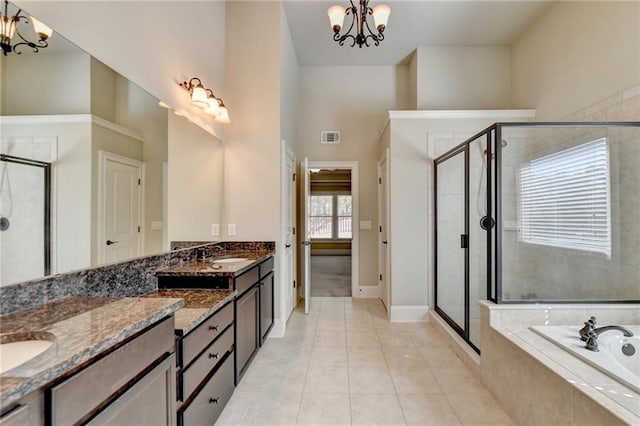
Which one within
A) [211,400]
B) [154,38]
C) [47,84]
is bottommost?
[211,400]

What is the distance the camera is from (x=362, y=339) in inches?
121

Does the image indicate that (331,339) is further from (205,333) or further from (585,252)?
(585,252)

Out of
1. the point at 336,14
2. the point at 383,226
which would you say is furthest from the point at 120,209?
the point at 383,226

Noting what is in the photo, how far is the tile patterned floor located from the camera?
1.88 meters

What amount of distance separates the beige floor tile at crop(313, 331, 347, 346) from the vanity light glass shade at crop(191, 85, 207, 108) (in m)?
2.53

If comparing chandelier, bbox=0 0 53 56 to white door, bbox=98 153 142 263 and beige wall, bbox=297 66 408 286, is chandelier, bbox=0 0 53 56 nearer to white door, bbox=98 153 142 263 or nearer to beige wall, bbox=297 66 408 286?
white door, bbox=98 153 142 263

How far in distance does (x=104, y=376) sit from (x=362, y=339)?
2.56 meters

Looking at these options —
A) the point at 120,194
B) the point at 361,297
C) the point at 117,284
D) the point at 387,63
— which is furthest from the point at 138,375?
the point at 387,63

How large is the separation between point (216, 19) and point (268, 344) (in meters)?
3.40

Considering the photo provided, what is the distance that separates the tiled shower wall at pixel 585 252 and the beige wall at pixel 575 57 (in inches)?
8.1

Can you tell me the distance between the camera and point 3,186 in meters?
1.05

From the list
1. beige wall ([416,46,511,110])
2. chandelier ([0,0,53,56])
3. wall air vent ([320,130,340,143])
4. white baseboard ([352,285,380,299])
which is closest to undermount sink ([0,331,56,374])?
chandelier ([0,0,53,56])

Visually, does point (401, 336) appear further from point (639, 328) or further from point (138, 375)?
point (138, 375)

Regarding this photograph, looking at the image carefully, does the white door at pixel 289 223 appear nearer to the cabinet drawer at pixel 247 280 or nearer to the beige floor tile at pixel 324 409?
the cabinet drawer at pixel 247 280
